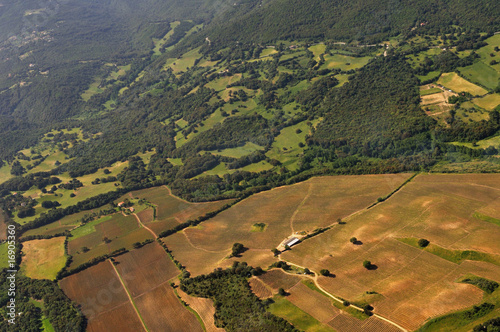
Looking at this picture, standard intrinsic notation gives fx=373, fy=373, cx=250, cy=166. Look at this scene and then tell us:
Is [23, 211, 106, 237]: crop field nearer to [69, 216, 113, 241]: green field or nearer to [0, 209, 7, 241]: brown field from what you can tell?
[69, 216, 113, 241]: green field

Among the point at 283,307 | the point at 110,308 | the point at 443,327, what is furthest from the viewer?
the point at 110,308

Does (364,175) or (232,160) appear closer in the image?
(364,175)

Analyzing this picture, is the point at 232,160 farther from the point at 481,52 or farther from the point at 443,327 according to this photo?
the point at 481,52

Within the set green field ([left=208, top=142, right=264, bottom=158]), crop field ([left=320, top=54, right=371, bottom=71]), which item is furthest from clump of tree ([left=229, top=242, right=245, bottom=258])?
crop field ([left=320, top=54, right=371, bottom=71])

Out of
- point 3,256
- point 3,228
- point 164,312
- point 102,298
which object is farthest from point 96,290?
point 3,228

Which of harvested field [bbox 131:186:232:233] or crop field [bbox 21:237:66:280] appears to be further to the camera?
harvested field [bbox 131:186:232:233]

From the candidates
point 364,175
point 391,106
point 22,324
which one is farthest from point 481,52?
point 22,324
